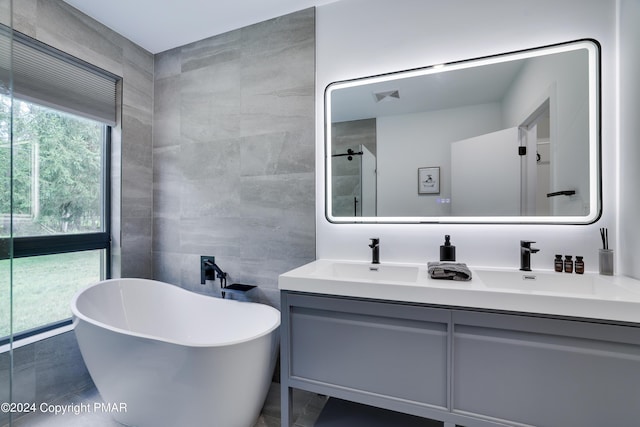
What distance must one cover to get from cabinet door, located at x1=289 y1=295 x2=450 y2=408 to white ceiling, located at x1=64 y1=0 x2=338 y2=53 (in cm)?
190

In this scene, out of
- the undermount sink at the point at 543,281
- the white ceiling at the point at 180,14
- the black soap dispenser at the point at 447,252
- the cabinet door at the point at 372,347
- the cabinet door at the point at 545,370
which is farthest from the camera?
the white ceiling at the point at 180,14

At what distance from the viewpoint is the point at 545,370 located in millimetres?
1014

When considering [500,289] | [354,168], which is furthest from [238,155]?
[500,289]

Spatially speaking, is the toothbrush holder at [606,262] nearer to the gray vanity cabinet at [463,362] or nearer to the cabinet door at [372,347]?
the gray vanity cabinet at [463,362]

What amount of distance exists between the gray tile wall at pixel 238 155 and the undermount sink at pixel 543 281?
1.05 metres

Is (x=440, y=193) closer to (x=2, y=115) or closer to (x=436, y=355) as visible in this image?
(x=436, y=355)

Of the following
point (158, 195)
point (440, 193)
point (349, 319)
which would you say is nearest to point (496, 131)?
point (440, 193)

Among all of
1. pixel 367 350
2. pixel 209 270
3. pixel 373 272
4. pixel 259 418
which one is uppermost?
pixel 373 272

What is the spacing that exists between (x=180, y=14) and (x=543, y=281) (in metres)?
2.72

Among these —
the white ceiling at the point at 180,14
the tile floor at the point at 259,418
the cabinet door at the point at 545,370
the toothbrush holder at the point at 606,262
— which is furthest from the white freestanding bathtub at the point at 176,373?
the white ceiling at the point at 180,14

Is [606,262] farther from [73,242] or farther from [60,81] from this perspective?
[60,81]

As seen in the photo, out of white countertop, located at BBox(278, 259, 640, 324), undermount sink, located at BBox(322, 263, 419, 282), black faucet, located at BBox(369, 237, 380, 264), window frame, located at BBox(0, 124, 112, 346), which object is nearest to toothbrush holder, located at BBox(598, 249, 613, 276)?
white countertop, located at BBox(278, 259, 640, 324)

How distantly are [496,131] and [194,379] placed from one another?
1952mm

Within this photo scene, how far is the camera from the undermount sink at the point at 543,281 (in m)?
1.26
